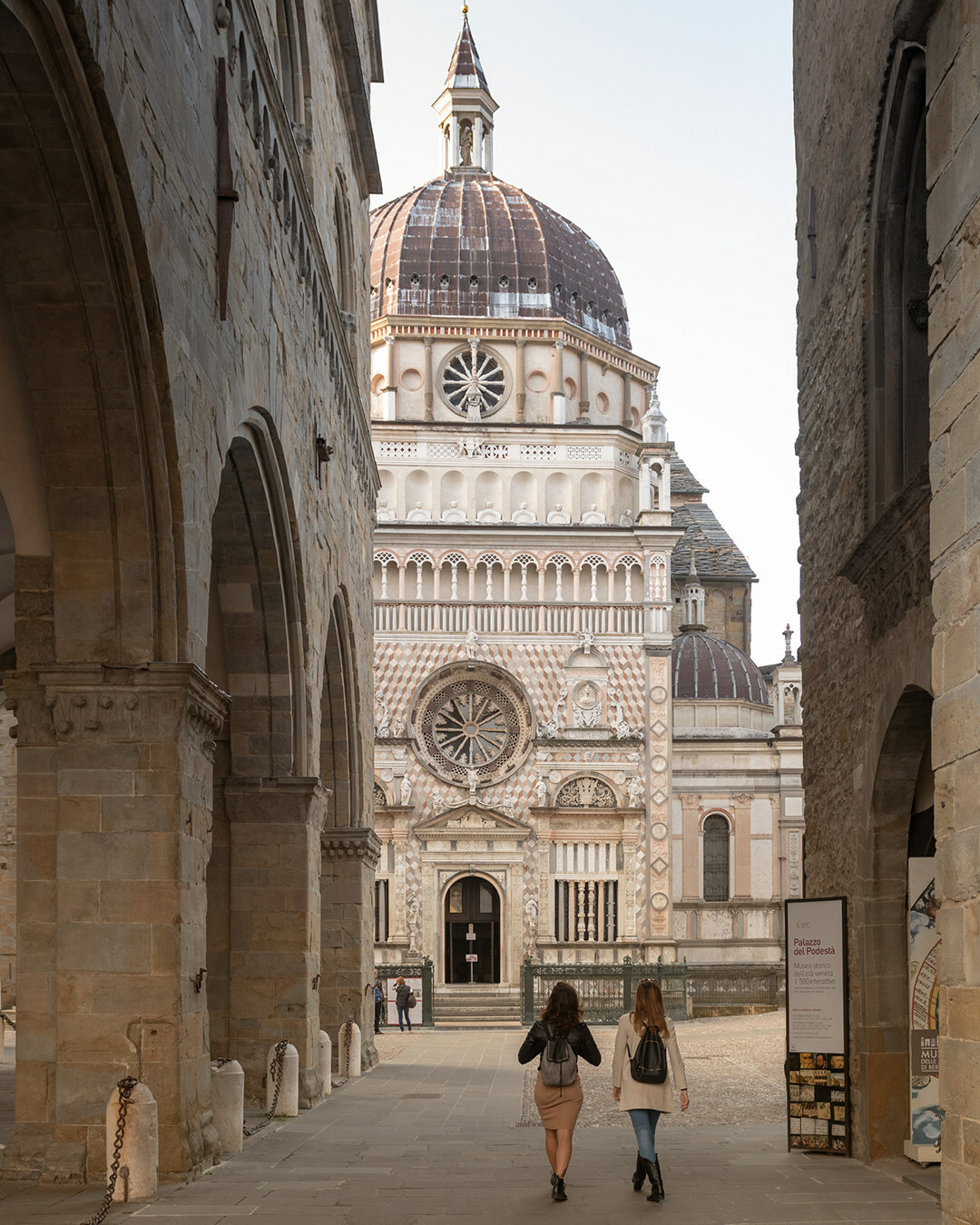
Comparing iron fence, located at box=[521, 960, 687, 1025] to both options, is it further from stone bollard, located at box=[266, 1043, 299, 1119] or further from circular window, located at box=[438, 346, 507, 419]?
stone bollard, located at box=[266, 1043, 299, 1119]

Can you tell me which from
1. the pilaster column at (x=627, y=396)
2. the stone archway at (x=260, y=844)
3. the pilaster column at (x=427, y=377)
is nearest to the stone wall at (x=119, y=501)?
the stone archway at (x=260, y=844)

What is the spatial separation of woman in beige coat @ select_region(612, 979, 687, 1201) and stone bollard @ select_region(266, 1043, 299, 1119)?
543 centimetres

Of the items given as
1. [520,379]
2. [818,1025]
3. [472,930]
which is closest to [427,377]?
[520,379]

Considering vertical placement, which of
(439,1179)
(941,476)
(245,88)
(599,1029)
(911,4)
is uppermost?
(245,88)

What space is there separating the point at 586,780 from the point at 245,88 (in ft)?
108

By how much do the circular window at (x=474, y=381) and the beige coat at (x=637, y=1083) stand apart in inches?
1542

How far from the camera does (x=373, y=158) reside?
24.2 m

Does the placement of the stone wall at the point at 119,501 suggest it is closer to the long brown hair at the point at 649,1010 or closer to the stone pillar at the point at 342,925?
the long brown hair at the point at 649,1010

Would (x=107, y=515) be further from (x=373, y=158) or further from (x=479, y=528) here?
(x=479, y=528)

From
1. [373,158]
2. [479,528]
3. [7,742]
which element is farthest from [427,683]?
[373,158]

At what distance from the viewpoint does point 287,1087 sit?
50.3 feet

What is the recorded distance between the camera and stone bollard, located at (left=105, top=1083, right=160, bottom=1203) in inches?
374

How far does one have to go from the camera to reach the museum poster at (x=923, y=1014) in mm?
11352

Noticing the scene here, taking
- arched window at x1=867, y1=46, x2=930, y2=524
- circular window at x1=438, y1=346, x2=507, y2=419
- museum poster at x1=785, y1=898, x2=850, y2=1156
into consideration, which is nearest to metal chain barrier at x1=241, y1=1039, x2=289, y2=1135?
museum poster at x1=785, y1=898, x2=850, y2=1156
